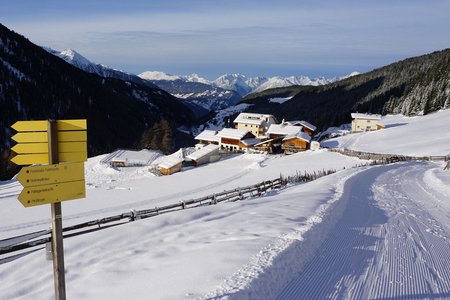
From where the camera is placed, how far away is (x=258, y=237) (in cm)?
999

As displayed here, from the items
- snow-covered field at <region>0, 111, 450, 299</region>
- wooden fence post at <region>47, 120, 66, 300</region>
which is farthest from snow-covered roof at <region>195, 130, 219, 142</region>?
wooden fence post at <region>47, 120, 66, 300</region>

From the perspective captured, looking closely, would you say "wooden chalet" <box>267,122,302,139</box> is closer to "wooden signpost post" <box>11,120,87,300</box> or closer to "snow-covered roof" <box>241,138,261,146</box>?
"snow-covered roof" <box>241,138,261,146</box>

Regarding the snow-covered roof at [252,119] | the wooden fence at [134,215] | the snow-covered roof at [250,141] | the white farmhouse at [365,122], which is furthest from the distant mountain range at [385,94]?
the wooden fence at [134,215]

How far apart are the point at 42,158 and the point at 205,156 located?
4898 cm

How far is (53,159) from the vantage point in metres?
5.58

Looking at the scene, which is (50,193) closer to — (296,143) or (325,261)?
(325,261)

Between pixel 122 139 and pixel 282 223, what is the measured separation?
475ft

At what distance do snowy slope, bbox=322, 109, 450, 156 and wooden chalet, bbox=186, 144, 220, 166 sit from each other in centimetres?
2308

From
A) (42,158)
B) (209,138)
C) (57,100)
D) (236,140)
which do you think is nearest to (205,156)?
(236,140)

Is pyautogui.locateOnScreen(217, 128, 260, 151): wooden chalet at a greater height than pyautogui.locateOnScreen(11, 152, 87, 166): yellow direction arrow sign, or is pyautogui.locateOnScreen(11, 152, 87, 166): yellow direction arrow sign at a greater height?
pyautogui.locateOnScreen(11, 152, 87, 166): yellow direction arrow sign

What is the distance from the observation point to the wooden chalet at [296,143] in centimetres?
6322

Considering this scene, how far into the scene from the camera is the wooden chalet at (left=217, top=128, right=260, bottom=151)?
67375mm

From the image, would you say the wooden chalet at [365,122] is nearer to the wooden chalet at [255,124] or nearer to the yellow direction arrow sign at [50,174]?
the wooden chalet at [255,124]

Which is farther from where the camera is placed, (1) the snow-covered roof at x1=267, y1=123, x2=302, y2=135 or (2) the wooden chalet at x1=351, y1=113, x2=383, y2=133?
(2) the wooden chalet at x1=351, y1=113, x2=383, y2=133
